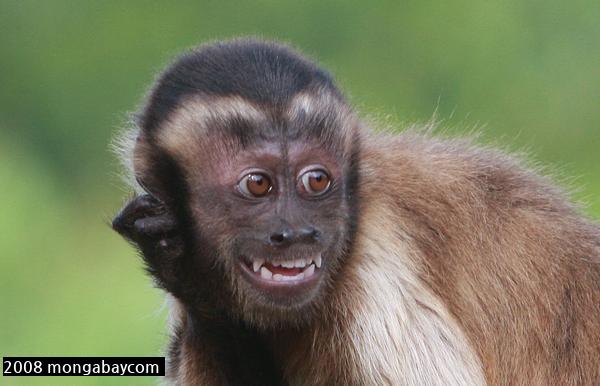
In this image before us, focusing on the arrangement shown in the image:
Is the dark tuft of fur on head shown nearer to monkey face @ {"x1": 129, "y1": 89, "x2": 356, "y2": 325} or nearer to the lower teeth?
monkey face @ {"x1": 129, "y1": 89, "x2": 356, "y2": 325}

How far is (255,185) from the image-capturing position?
8344mm

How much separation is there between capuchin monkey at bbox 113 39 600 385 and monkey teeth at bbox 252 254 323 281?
0.03 feet

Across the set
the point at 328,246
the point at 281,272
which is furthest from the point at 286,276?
the point at 328,246

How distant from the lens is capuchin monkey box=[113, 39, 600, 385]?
8375 mm

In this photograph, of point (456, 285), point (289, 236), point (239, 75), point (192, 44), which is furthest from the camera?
point (192, 44)

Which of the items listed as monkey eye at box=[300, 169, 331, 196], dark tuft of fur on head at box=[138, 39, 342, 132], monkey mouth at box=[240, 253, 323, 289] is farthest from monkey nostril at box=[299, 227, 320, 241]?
dark tuft of fur on head at box=[138, 39, 342, 132]

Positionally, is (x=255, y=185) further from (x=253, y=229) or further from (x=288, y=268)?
(x=288, y=268)

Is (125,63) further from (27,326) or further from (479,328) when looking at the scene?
(479,328)

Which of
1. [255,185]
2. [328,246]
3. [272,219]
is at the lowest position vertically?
[328,246]

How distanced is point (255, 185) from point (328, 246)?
49 cm

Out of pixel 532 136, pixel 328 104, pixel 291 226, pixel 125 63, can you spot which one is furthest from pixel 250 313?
pixel 125 63

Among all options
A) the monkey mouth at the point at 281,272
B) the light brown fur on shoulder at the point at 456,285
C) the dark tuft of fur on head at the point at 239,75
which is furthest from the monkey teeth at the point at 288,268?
the dark tuft of fur on head at the point at 239,75

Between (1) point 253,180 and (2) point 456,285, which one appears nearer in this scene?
(1) point 253,180

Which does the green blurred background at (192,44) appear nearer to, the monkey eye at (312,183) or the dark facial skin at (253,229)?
the dark facial skin at (253,229)
